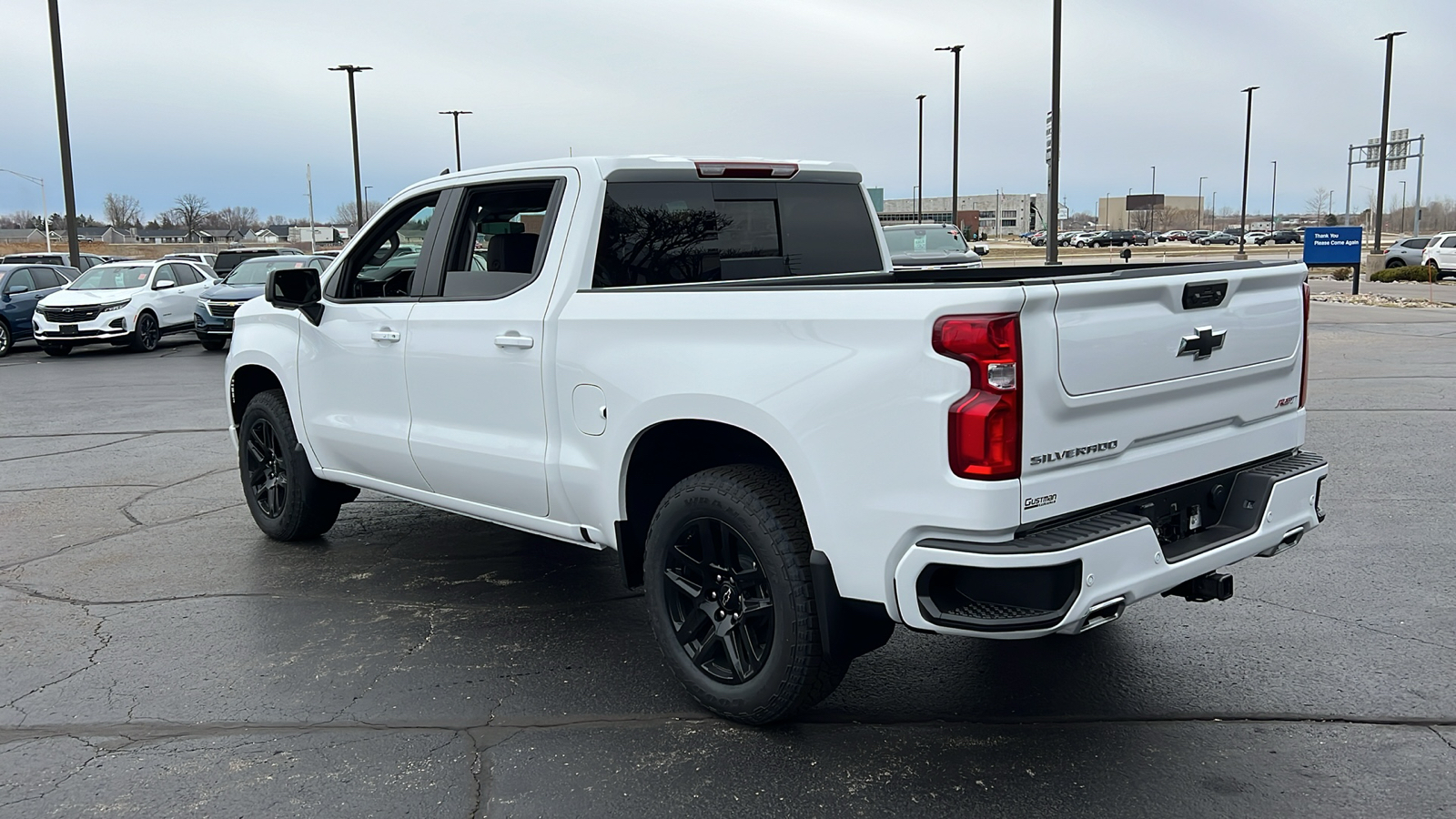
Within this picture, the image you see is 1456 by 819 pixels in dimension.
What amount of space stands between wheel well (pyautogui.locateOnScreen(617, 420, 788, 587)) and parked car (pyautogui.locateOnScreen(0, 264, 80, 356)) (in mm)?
20680

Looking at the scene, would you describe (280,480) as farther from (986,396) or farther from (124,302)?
(124,302)

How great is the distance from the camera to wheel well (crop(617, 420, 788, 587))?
14.3 feet

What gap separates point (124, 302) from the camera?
68.4 feet

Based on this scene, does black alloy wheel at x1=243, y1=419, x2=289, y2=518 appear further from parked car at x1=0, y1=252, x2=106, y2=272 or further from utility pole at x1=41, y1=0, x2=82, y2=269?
parked car at x1=0, y1=252, x2=106, y2=272

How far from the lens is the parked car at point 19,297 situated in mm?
21219

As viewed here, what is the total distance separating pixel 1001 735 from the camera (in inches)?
159

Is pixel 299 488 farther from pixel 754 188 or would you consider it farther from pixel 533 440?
pixel 754 188

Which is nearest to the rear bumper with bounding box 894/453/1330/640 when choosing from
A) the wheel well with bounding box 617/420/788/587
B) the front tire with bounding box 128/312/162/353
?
the wheel well with bounding box 617/420/788/587

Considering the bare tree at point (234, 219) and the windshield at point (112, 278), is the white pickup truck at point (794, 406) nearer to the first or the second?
the windshield at point (112, 278)

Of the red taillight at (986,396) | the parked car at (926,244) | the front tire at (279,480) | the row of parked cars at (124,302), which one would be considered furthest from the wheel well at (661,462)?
the parked car at (926,244)

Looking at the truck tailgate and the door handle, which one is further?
the door handle

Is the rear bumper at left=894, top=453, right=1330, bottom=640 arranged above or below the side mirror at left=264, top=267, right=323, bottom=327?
below

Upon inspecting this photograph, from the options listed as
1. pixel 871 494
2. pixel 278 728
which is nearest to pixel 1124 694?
pixel 871 494

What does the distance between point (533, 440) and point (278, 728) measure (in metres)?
1.41
